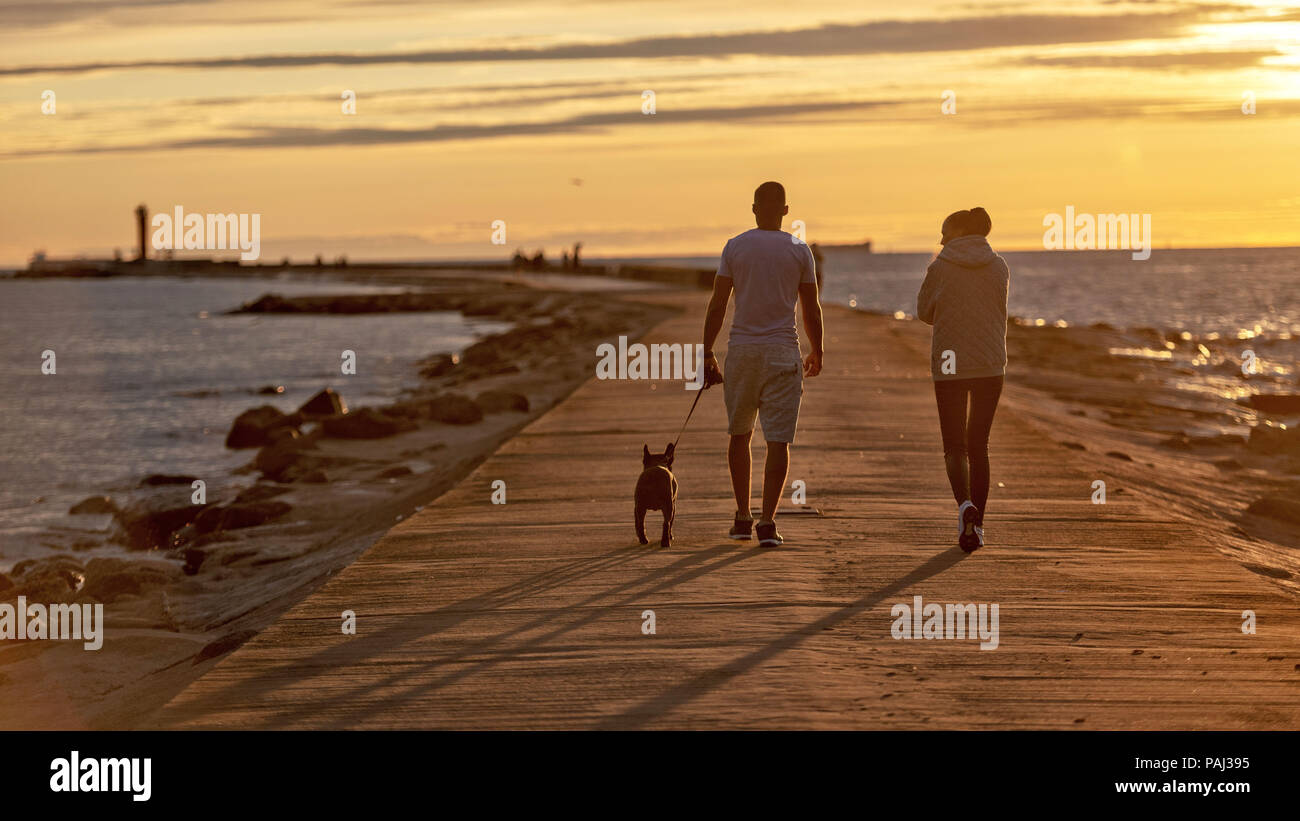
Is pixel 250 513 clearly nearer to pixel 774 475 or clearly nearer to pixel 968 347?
pixel 774 475

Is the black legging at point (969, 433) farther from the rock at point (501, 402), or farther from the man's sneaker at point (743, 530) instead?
the rock at point (501, 402)

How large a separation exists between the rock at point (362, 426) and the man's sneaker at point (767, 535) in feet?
38.7

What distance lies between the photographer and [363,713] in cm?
539

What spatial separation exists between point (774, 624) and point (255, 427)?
1925 cm

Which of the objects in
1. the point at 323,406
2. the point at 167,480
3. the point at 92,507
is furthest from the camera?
the point at 323,406

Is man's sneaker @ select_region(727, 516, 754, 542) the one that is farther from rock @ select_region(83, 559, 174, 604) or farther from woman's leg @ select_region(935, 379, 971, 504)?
rock @ select_region(83, 559, 174, 604)

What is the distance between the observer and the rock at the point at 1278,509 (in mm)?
12898

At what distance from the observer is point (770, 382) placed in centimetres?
803

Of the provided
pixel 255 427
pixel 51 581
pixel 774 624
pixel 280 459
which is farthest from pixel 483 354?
pixel 774 624

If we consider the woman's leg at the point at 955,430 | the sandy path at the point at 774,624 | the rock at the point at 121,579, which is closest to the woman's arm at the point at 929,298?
the woman's leg at the point at 955,430

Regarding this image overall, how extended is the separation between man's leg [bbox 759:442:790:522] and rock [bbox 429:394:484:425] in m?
12.0

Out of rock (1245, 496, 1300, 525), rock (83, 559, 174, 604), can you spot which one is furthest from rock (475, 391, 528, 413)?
rock (1245, 496, 1300, 525)
